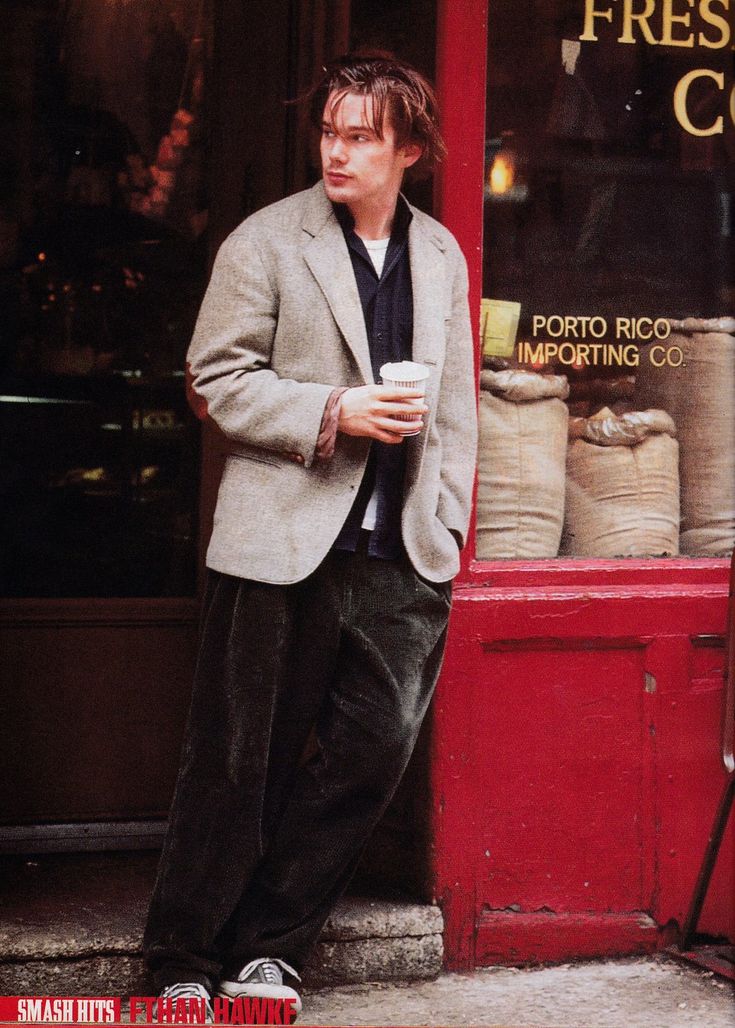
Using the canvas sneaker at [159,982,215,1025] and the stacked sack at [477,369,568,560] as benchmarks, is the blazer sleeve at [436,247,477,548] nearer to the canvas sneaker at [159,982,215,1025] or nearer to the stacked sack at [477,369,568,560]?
the stacked sack at [477,369,568,560]

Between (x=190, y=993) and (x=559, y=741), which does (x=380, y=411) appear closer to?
(x=559, y=741)

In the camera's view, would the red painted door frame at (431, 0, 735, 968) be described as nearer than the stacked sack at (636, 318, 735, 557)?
Yes

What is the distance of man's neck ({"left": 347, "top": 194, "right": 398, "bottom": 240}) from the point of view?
316 centimetres

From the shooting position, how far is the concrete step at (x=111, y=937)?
10.7 ft

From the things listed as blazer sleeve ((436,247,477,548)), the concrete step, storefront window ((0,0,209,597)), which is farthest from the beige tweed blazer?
storefront window ((0,0,209,597))

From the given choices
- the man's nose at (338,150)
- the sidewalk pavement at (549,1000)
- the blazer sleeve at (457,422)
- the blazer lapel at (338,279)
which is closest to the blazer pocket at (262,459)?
the blazer lapel at (338,279)

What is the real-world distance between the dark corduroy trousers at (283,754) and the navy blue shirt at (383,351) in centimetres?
8

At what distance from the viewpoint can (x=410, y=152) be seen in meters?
3.15

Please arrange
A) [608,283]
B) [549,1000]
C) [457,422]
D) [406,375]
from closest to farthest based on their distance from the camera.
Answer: [406,375]
[457,422]
[549,1000]
[608,283]

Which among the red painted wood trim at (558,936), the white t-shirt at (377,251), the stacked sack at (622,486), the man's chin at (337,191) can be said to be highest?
the man's chin at (337,191)

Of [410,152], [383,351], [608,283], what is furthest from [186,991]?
[608,283]

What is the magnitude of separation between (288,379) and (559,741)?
1314 millimetres

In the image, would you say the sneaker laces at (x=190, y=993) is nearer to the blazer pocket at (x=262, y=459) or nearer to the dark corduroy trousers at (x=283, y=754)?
the dark corduroy trousers at (x=283, y=754)

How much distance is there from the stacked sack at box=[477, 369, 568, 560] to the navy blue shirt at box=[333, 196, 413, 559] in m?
0.63
